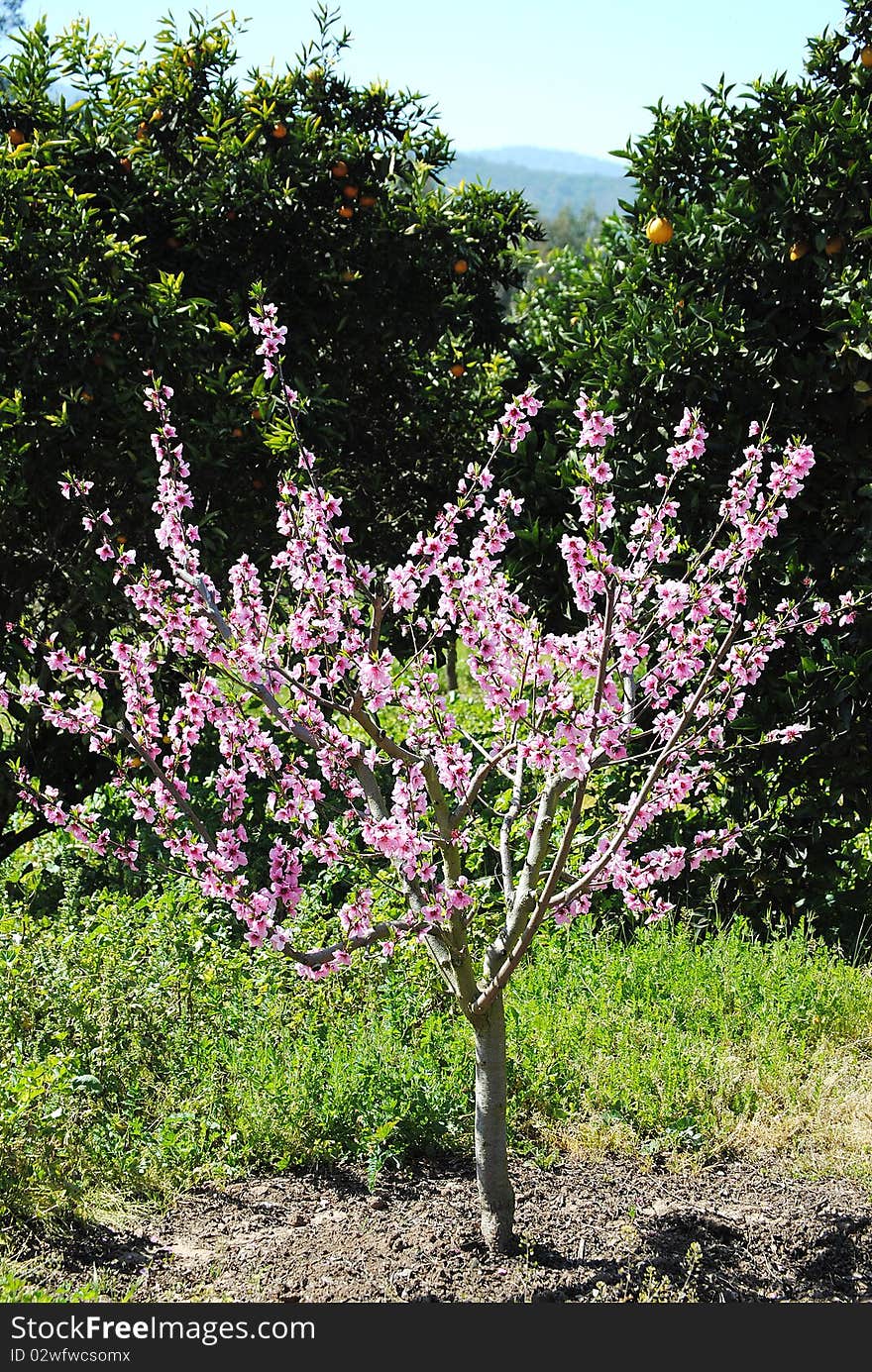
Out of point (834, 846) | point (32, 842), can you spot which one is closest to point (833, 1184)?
point (834, 846)

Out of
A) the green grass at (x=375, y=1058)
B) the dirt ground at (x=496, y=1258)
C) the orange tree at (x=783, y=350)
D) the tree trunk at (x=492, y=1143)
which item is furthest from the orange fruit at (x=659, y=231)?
the dirt ground at (x=496, y=1258)

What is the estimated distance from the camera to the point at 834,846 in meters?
5.09

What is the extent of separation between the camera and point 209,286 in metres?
5.58

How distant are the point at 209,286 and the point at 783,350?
258 centimetres

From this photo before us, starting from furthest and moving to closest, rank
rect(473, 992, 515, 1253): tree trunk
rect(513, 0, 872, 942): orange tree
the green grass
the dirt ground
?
rect(513, 0, 872, 942): orange tree, the green grass, rect(473, 992, 515, 1253): tree trunk, the dirt ground

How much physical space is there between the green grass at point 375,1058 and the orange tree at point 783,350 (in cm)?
62

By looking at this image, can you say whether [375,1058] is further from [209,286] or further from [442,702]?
[209,286]

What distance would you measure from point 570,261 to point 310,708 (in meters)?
4.89

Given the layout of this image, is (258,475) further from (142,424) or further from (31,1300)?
(31,1300)

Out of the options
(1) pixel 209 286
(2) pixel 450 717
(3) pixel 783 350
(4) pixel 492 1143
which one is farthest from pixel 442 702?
(1) pixel 209 286

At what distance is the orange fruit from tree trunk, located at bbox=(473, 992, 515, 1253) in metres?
3.31

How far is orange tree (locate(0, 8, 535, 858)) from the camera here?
503cm

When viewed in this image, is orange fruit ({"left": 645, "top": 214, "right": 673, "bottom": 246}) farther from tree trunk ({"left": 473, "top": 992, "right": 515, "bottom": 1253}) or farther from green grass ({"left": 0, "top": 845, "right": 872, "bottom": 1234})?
tree trunk ({"left": 473, "top": 992, "right": 515, "bottom": 1253})

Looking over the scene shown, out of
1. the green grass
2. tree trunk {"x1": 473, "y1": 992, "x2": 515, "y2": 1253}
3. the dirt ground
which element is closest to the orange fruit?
the green grass
